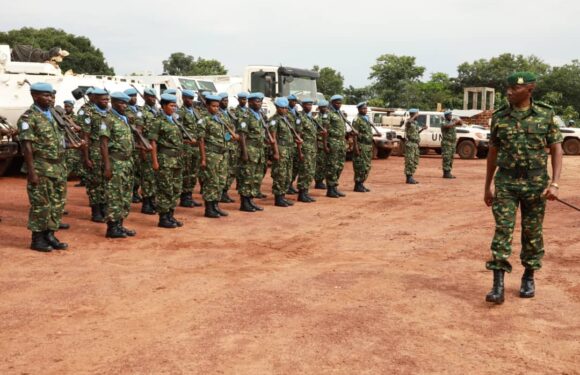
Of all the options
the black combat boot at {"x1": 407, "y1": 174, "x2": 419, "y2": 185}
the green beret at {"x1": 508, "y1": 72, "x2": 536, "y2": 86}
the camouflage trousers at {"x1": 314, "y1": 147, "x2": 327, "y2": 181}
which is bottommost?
the black combat boot at {"x1": 407, "y1": 174, "x2": 419, "y2": 185}

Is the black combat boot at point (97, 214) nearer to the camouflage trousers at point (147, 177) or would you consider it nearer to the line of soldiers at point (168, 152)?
the line of soldiers at point (168, 152)

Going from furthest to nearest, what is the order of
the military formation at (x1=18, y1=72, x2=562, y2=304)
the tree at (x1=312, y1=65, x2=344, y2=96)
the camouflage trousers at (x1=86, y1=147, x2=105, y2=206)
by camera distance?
the tree at (x1=312, y1=65, x2=344, y2=96) < the camouflage trousers at (x1=86, y1=147, x2=105, y2=206) < the military formation at (x1=18, y1=72, x2=562, y2=304)

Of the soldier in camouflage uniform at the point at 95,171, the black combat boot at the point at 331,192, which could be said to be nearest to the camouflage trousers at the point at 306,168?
the black combat boot at the point at 331,192

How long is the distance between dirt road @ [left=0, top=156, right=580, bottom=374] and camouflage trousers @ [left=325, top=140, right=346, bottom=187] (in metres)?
2.63

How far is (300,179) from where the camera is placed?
1065cm

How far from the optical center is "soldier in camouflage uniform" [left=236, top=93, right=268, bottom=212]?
9.41 metres

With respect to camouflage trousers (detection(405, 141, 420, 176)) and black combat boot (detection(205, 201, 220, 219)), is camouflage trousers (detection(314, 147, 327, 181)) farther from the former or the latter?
black combat boot (detection(205, 201, 220, 219))

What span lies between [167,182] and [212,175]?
3.09ft

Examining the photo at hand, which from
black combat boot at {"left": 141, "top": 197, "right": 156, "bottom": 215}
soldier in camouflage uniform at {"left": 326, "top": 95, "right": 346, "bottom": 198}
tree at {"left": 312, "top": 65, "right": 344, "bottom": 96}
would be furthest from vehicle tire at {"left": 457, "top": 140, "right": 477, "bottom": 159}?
tree at {"left": 312, "top": 65, "right": 344, "bottom": 96}

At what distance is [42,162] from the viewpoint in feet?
21.4

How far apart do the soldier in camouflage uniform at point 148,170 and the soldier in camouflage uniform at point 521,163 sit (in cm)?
488

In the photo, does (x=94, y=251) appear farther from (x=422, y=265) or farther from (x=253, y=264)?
(x=422, y=265)

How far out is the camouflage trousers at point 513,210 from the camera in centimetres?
488

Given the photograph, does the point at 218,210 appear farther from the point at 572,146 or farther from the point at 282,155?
the point at 572,146
